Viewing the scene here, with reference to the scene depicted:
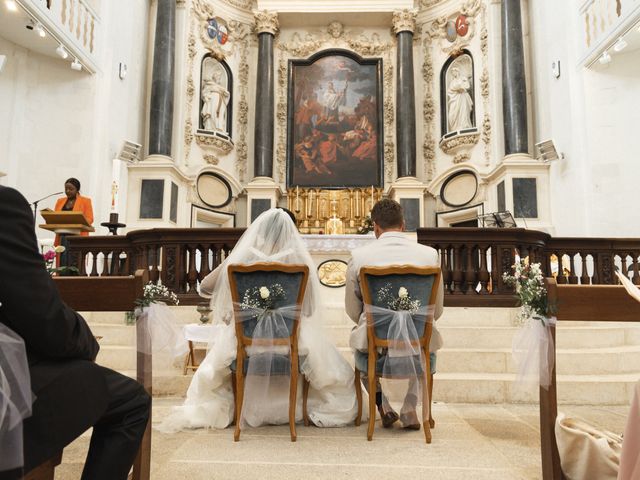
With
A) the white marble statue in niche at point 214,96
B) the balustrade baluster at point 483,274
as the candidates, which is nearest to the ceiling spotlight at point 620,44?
the balustrade baluster at point 483,274

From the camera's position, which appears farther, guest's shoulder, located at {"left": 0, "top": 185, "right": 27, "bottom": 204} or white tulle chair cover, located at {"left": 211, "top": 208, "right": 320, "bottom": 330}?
white tulle chair cover, located at {"left": 211, "top": 208, "right": 320, "bottom": 330}

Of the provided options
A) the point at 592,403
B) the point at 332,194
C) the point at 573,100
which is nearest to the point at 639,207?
the point at 573,100

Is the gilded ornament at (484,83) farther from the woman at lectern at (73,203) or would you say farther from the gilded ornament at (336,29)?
the woman at lectern at (73,203)

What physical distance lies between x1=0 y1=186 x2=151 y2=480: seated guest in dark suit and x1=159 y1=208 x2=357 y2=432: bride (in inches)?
57.6

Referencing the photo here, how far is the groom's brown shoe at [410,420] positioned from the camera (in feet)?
9.69

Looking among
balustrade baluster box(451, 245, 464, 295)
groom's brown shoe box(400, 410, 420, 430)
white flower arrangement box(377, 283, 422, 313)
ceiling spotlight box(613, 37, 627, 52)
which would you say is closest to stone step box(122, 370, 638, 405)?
groom's brown shoe box(400, 410, 420, 430)

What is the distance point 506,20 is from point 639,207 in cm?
444

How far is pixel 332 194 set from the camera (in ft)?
37.4

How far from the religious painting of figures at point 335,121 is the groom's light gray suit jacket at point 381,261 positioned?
850 centimetres

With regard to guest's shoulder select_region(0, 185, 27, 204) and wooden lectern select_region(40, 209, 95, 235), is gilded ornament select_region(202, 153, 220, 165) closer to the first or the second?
wooden lectern select_region(40, 209, 95, 235)

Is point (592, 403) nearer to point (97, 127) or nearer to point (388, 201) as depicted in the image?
point (388, 201)

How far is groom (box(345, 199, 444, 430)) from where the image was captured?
296cm

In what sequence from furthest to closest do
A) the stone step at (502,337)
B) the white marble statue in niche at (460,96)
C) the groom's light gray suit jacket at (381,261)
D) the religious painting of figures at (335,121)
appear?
the religious painting of figures at (335,121) < the white marble statue in niche at (460,96) < the stone step at (502,337) < the groom's light gray suit jacket at (381,261)

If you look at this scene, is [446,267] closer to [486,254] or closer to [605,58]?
[486,254]
